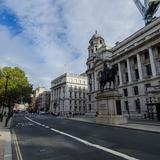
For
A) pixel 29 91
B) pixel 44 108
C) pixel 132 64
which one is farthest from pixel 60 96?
pixel 132 64

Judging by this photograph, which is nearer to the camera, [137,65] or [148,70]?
[148,70]

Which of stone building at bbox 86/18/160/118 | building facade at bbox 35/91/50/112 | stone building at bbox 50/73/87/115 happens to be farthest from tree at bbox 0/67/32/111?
building facade at bbox 35/91/50/112

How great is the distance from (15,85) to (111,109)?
3195 centimetres

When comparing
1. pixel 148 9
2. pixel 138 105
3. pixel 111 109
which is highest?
pixel 148 9

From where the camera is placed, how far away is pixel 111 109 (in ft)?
87.4

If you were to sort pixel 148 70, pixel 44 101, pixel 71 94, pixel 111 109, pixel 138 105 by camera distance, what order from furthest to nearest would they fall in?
pixel 44 101
pixel 71 94
pixel 138 105
pixel 148 70
pixel 111 109

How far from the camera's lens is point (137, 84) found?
4850 centimetres

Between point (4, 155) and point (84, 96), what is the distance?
3921 inches

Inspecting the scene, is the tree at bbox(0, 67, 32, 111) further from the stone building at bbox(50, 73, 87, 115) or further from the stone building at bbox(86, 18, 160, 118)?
the stone building at bbox(50, 73, 87, 115)

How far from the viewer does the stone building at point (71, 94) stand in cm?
10088

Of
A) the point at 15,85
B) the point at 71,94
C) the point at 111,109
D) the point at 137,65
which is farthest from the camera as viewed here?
the point at 71,94

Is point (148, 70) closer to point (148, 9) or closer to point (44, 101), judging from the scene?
point (148, 9)

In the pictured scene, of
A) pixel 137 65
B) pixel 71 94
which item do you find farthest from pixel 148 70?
pixel 71 94

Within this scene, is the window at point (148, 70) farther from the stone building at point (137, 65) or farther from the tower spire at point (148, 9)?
the tower spire at point (148, 9)
